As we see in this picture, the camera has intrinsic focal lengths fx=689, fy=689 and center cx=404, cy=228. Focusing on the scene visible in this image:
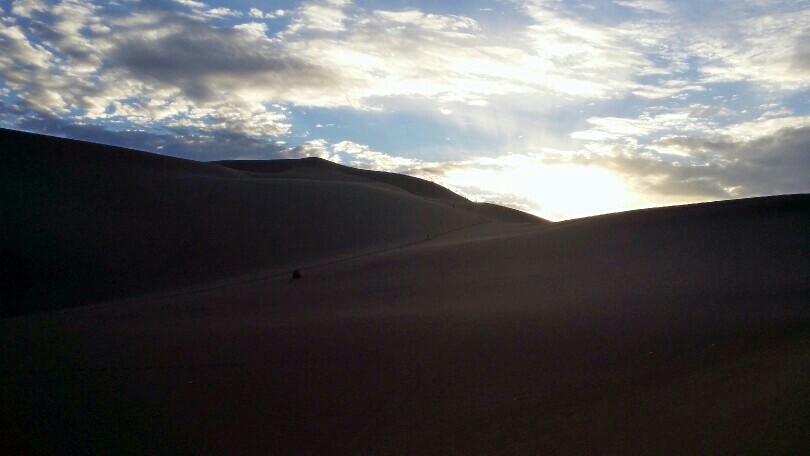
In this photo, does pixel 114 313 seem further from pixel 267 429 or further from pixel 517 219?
pixel 517 219

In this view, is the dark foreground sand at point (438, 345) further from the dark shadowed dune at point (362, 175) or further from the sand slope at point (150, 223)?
the dark shadowed dune at point (362, 175)

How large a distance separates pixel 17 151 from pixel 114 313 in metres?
17.5

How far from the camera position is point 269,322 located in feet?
36.7

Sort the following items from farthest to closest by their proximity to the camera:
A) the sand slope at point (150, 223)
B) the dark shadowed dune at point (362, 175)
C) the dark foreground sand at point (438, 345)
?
the dark shadowed dune at point (362, 175)
the sand slope at point (150, 223)
the dark foreground sand at point (438, 345)

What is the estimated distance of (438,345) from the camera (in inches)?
346

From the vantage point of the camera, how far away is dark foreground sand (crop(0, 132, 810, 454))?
5602mm

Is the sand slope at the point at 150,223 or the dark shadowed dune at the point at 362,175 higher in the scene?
the dark shadowed dune at the point at 362,175

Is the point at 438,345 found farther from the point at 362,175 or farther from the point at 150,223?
the point at 362,175

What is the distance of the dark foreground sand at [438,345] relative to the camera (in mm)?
5602

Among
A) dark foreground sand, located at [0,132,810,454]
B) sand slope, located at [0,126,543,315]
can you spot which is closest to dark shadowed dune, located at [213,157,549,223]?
sand slope, located at [0,126,543,315]

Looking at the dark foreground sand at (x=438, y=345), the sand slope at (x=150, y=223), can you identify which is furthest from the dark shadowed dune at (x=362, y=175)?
the dark foreground sand at (x=438, y=345)

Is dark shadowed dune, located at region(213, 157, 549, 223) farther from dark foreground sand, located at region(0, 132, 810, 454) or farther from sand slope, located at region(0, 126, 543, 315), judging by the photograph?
dark foreground sand, located at region(0, 132, 810, 454)

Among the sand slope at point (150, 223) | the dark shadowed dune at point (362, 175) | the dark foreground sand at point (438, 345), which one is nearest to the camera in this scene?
the dark foreground sand at point (438, 345)

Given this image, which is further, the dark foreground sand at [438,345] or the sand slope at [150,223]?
the sand slope at [150,223]
